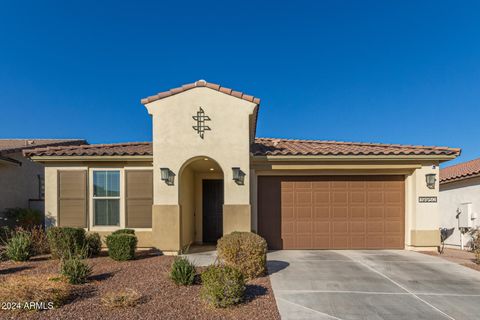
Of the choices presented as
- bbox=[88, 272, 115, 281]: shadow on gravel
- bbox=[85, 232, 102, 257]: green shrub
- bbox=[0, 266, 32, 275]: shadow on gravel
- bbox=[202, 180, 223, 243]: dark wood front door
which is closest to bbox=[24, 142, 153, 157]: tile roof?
bbox=[85, 232, 102, 257]: green shrub

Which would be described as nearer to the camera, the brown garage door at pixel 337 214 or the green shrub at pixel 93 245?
the green shrub at pixel 93 245

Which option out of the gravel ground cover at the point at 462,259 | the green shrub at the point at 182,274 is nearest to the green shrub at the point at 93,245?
the green shrub at the point at 182,274

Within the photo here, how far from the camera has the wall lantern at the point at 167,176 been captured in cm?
917

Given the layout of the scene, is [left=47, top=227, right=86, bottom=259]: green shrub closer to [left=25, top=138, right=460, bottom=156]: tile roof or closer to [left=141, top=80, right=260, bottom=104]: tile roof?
[left=25, top=138, right=460, bottom=156]: tile roof

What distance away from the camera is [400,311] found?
5133 mm

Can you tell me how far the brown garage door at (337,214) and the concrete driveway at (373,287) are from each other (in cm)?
120

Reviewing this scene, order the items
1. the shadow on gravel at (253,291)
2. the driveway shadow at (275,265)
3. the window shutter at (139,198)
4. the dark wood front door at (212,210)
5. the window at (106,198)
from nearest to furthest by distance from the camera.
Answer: the shadow on gravel at (253,291)
the driveway shadow at (275,265)
the window shutter at (139,198)
the window at (106,198)
the dark wood front door at (212,210)

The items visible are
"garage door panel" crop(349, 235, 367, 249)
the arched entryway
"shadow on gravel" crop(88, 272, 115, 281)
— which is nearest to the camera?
"shadow on gravel" crop(88, 272, 115, 281)

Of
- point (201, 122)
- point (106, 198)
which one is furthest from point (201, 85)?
point (106, 198)

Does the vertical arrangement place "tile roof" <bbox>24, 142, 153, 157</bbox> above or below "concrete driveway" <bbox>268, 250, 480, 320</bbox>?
above

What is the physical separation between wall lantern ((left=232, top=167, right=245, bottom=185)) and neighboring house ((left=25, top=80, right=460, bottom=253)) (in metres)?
0.03

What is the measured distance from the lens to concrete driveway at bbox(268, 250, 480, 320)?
5.11 m

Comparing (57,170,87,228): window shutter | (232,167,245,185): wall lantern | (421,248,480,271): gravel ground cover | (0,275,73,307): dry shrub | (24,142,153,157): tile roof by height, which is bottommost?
(421,248,480,271): gravel ground cover

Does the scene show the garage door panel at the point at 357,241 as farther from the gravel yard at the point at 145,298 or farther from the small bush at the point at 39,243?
the small bush at the point at 39,243
